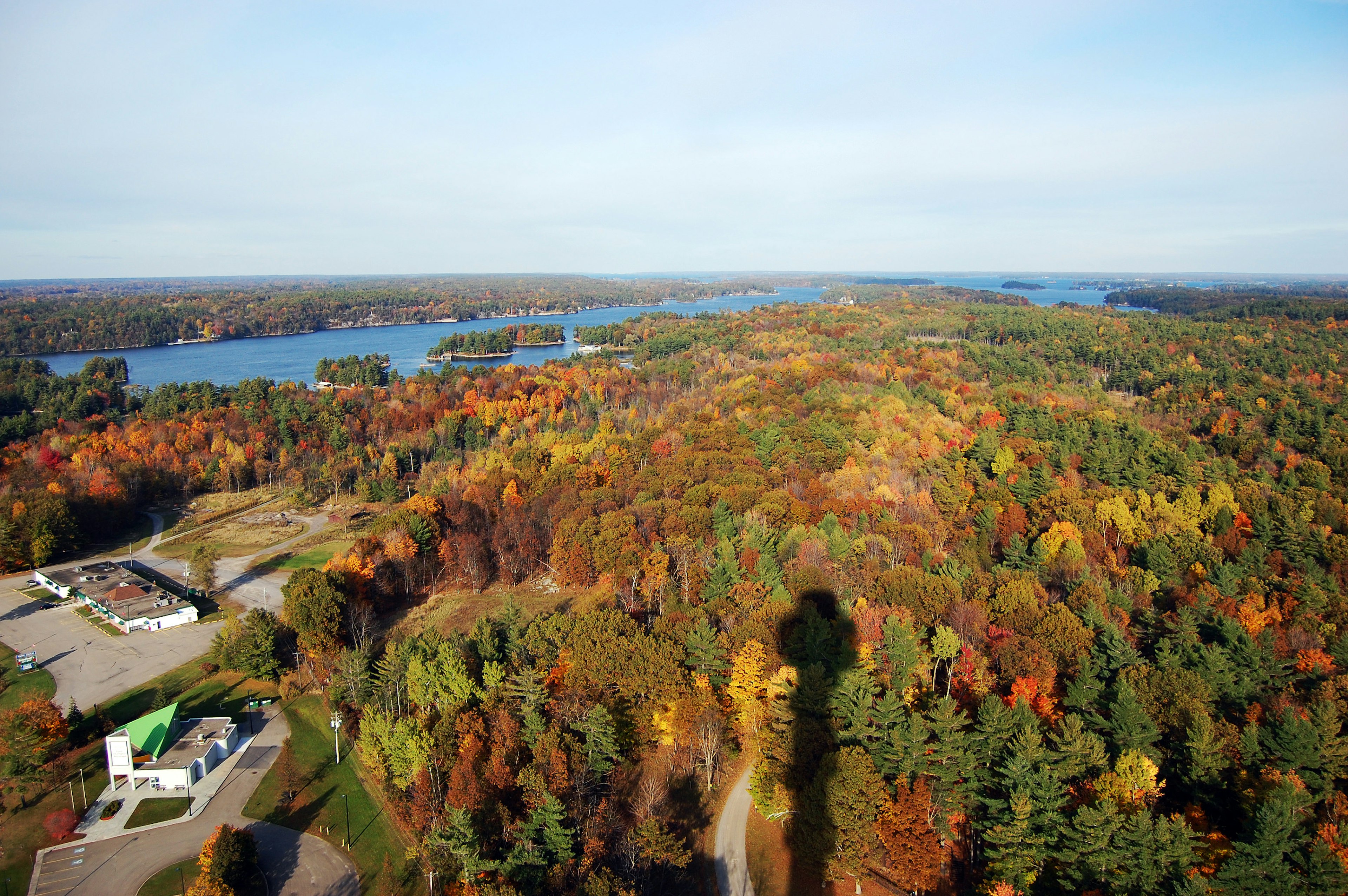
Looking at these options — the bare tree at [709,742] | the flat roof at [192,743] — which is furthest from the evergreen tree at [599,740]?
the flat roof at [192,743]

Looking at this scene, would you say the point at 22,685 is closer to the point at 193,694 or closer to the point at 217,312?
the point at 193,694

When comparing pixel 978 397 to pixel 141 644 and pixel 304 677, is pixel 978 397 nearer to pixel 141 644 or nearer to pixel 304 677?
pixel 304 677

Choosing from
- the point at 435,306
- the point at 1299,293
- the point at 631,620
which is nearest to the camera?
the point at 631,620

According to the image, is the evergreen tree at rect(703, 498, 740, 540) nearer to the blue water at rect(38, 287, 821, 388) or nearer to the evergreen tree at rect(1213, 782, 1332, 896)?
the evergreen tree at rect(1213, 782, 1332, 896)

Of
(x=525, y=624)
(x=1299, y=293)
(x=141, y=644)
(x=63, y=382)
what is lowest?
(x=141, y=644)

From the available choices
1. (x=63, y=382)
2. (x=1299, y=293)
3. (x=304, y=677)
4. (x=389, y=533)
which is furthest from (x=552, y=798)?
(x=1299, y=293)

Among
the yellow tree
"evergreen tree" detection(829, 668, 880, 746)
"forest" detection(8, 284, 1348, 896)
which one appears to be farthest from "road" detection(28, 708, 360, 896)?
"evergreen tree" detection(829, 668, 880, 746)

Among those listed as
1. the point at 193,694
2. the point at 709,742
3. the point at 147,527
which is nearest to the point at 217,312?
the point at 147,527
